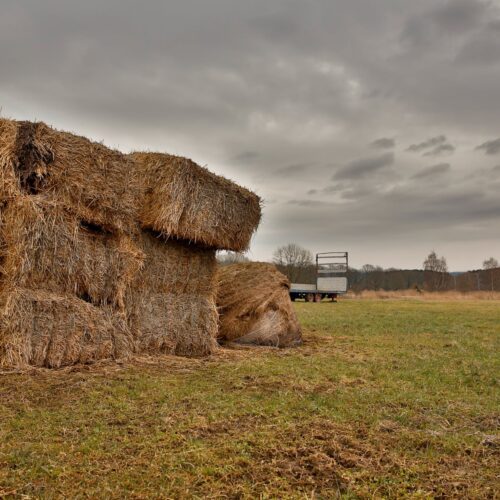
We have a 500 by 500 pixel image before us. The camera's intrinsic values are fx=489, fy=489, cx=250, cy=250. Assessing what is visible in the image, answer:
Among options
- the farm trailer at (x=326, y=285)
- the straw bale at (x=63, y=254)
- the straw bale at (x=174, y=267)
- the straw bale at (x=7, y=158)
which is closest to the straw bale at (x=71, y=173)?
the straw bale at (x=7, y=158)

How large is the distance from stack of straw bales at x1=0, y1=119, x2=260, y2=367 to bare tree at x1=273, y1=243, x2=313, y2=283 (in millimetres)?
39868

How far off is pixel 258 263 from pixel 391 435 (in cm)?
672

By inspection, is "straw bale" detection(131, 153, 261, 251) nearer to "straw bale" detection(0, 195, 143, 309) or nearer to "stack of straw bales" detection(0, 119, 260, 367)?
"stack of straw bales" detection(0, 119, 260, 367)

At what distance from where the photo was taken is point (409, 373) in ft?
21.8

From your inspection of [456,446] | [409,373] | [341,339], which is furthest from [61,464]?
[341,339]

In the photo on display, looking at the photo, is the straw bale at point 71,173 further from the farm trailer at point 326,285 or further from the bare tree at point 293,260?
the bare tree at point 293,260

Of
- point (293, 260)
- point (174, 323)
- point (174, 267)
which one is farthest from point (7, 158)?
point (293, 260)

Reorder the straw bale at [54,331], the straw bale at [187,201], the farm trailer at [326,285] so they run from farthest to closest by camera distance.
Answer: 1. the farm trailer at [326,285]
2. the straw bale at [187,201]
3. the straw bale at [54,331]

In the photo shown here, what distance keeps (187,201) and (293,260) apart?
4719 cm

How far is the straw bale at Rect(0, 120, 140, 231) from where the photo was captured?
6.26m

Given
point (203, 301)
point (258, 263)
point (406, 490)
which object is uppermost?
point (258, 263)

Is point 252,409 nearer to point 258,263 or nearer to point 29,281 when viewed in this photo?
point 29,281

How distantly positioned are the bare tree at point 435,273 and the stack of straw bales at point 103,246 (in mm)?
56899

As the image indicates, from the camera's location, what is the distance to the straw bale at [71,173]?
626cm
